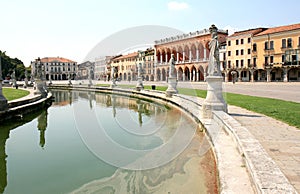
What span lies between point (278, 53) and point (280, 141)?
45.7 m

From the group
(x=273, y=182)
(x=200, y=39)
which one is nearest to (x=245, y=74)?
(x=200, y=39)

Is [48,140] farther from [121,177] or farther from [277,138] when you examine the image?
[277,138]

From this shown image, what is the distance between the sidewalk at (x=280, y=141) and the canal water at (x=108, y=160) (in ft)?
3.94

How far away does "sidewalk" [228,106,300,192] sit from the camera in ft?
12.6

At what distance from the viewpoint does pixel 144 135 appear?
923cm

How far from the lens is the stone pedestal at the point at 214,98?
9195mm

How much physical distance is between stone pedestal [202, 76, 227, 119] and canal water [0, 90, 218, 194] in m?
0.81

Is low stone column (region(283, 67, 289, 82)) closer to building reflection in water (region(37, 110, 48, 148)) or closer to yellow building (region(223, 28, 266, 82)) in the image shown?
yellow building (region(223, 28, 266, 82))

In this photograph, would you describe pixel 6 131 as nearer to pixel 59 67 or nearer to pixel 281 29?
pixel 281 29

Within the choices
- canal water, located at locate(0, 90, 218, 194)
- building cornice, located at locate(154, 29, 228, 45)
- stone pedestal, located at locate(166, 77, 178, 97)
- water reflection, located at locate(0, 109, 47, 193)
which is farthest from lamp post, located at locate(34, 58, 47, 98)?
building cornice, located at locate(154, 29, 228, 45)

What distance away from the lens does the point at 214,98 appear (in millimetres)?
9297

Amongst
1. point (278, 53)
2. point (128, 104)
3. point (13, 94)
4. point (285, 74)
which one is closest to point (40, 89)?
point (13, 94)

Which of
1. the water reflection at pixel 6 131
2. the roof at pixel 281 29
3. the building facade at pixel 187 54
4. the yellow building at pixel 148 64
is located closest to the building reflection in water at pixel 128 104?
the water reflection at pixel 6 131

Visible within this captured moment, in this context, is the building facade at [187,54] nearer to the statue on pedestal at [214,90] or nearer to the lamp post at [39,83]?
the lamp post at [39,83]
